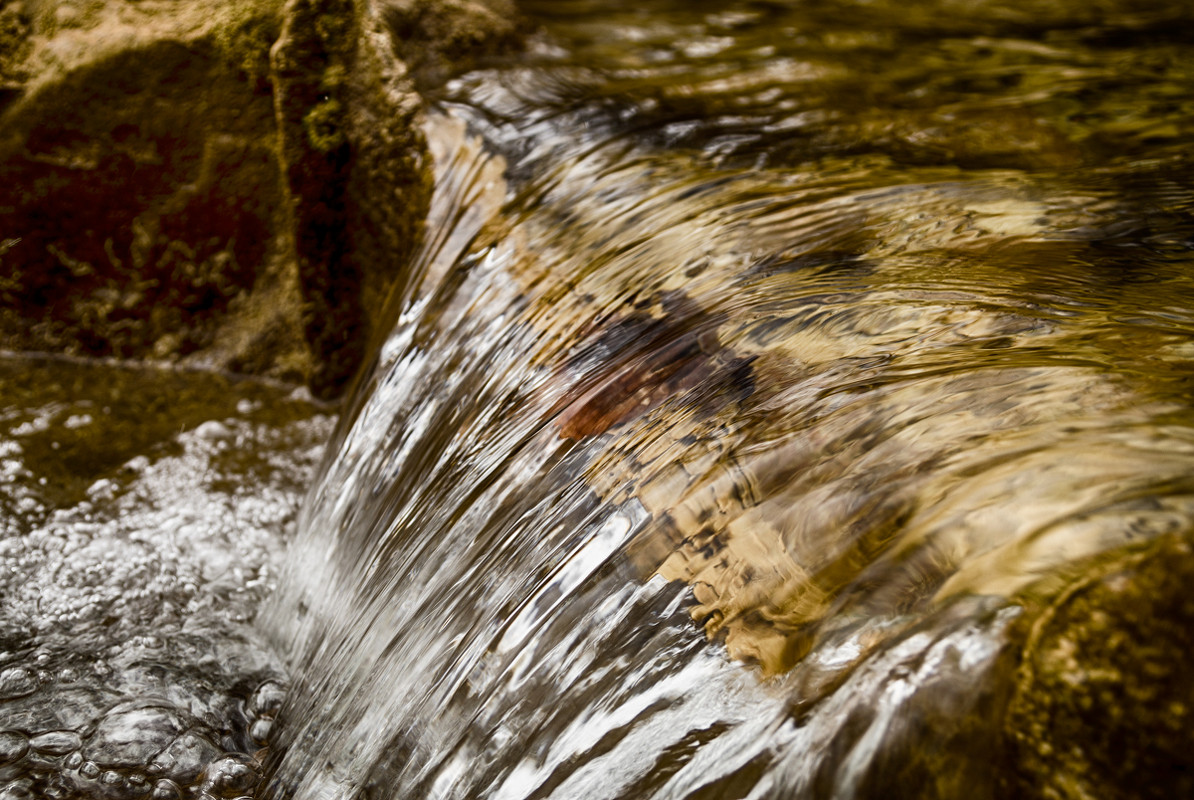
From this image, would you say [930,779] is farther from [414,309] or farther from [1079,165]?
[1079,165]

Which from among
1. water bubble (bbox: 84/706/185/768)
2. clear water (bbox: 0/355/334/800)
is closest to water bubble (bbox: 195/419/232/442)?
clear water (bbox: 0/355/334/800)

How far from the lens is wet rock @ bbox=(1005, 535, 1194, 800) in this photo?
3.11 feet

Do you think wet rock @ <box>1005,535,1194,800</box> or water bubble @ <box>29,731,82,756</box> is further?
water bubble @ <box>29,731,82,756</box>

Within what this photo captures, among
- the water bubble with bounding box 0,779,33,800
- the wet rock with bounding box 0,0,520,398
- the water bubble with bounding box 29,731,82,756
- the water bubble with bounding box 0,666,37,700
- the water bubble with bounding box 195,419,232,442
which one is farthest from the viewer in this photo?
the water bubble with bounding box 195,419,232,442

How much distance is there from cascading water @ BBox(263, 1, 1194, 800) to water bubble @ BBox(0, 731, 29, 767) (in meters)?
0.50

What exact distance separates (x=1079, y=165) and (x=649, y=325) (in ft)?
4.77

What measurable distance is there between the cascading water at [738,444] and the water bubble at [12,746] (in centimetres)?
50

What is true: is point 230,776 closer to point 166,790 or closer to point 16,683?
point 166,790

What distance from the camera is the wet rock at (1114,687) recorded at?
947 millimetres

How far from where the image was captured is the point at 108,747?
1.77 m

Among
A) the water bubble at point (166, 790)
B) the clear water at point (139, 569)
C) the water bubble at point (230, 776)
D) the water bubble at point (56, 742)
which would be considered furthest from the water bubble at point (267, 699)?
the water bubble at point (56, 742)

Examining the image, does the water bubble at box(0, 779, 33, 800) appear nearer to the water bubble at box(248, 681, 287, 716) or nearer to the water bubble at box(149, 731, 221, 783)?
the water bubble at box(149, 731, 221, 783)

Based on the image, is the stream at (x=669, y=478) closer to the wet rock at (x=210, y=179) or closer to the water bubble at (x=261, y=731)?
the water bubble at (x=261, y=731)

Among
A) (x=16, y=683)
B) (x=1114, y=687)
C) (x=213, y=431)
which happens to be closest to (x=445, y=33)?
(x=213, y=431)
